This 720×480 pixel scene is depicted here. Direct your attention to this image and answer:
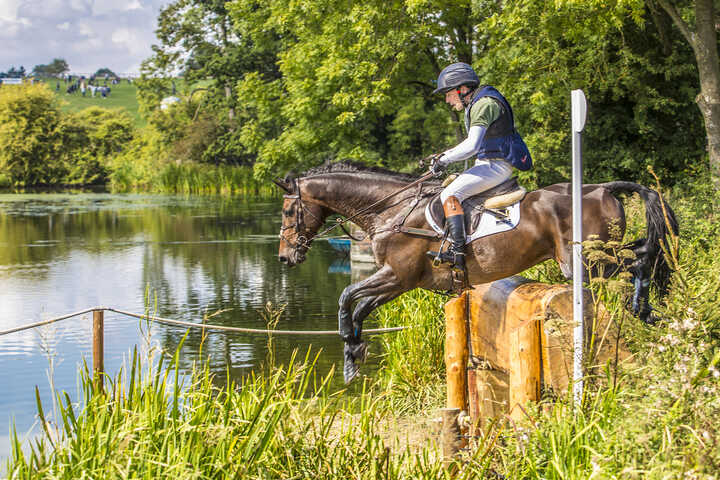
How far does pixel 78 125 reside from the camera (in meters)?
68.5

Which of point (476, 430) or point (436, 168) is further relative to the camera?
point (436, 168)

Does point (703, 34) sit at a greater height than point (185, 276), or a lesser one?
greater

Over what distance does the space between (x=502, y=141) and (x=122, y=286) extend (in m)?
12.3

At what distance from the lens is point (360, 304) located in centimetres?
625

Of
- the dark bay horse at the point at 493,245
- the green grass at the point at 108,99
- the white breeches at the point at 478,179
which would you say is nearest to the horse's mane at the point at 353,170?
the dark bay horse at the point at 493,245

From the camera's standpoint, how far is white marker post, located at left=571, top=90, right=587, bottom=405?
442cm

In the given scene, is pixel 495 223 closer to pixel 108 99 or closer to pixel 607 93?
pixel 607 93

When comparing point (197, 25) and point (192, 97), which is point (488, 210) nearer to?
point (197, 25)

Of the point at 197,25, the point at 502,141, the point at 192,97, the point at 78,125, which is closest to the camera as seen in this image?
the point at 502,141

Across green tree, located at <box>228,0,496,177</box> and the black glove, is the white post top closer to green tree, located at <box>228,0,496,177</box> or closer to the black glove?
the black glove

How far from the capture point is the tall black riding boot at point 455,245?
5957 mm

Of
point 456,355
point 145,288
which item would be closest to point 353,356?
point 456,355

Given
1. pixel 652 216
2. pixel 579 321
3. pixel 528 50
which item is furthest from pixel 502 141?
pixel 528 50

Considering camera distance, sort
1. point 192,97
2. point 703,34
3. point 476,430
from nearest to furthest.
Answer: point 476,430, point 703,34, point 192,97
